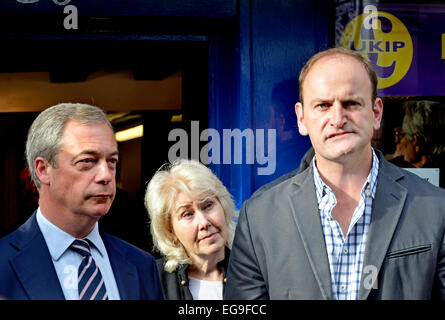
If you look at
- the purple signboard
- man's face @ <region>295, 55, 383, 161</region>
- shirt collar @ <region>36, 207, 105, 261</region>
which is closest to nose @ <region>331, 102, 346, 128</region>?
man's face @ <region>295, 55, 383, 161</region>

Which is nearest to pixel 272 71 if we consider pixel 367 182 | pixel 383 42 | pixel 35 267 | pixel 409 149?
pixel 383 42

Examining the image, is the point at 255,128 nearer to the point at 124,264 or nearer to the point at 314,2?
the point at 314,2

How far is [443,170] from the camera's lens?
12.0 feet

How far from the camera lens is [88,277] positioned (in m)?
2.21

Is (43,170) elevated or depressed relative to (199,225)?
elevated

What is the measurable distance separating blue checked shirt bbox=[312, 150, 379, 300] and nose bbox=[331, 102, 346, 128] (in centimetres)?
22

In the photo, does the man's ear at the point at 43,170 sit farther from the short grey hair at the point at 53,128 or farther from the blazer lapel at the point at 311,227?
the blazer lapel at the point at 311,227

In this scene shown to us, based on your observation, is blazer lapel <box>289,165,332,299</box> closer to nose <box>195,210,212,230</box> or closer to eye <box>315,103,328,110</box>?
eye <box>315,103,328,110</box>

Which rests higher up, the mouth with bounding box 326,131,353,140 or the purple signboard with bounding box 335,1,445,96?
the purple signboard with bounding box 335,1,445,96

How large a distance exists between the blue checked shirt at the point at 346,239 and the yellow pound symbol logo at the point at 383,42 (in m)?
1.45

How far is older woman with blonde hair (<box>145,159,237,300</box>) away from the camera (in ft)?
9.15

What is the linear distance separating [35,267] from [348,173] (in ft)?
3.94

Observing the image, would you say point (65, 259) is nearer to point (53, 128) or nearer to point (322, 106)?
point (53, 128)
